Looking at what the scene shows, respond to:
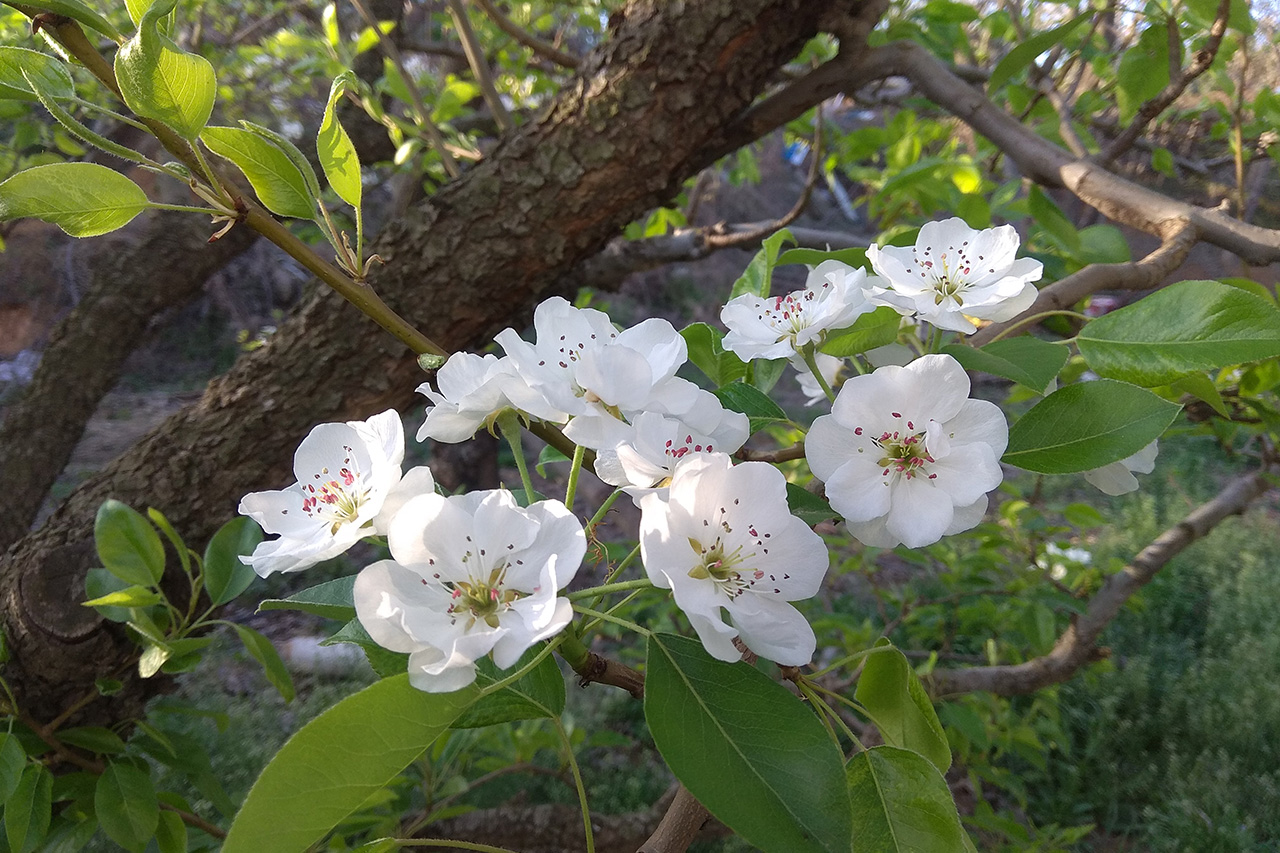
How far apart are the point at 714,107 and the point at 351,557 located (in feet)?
9.98

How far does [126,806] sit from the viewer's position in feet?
3.27

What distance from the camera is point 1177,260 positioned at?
803 mm

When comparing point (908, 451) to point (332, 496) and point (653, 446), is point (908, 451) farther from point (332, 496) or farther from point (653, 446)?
point (332, 496)

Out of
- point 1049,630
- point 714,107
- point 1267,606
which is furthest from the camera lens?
point 1267,606

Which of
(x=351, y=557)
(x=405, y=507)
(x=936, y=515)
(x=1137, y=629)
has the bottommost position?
(x=1137, y=629)

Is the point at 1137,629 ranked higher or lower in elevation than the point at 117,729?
lower

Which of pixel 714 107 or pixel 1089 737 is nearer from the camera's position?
pixel 714 107

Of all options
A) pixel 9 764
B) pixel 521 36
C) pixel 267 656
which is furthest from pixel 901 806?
pixel 521 36

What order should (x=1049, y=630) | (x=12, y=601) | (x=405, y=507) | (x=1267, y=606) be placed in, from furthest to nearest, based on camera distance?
(x=1267, y=606), (x=1049, y=630), (x=12, y=601), (x=405, y=507)

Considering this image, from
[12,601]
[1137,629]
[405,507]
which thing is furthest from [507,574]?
[1137,629]

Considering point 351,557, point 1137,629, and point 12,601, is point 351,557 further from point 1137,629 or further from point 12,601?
point 1137,629

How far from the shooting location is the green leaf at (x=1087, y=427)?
508 mm

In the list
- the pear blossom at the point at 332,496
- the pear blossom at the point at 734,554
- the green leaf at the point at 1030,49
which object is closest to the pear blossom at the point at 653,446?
the pear blossom at the point at 734,554

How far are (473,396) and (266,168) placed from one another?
0.23m
